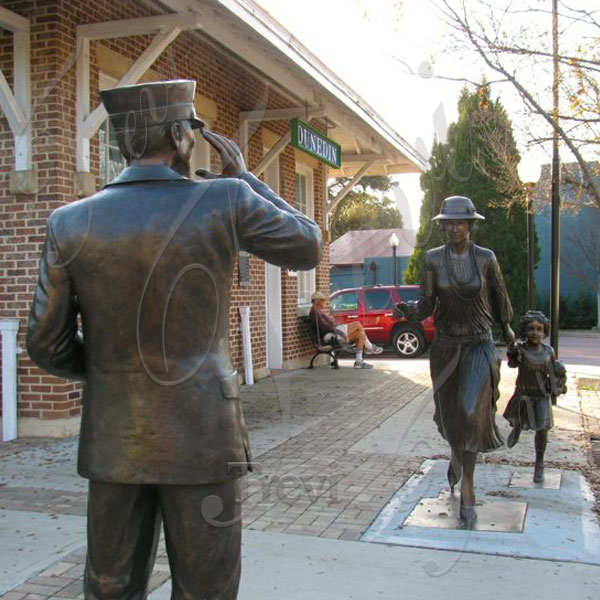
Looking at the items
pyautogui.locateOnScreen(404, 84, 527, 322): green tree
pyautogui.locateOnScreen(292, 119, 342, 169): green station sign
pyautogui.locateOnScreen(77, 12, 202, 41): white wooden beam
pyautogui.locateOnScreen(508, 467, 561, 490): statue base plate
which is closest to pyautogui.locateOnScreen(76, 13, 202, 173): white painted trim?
pyautogui.locateOnScreen(77, 12, 202, 41): white wooden beam

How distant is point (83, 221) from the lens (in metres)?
2.34

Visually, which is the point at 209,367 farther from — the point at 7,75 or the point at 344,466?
the point at 7,75

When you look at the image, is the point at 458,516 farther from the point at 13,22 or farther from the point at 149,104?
the point at 13,22

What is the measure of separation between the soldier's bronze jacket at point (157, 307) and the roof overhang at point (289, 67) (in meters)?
5.34

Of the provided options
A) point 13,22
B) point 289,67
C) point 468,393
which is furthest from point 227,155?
point 289,67

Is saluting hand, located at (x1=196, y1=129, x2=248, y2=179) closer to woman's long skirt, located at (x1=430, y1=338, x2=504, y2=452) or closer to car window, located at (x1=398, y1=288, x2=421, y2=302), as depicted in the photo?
woman's long skirt, located at (x1=430, y1=338, x2=504, y2=452)

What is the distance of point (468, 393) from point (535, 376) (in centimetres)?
93

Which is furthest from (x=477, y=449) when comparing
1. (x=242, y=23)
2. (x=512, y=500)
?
(x=242, y=23)

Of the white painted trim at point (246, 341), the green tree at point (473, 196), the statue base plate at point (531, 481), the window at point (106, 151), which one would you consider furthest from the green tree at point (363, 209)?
the statue base plate at point (531, 481)

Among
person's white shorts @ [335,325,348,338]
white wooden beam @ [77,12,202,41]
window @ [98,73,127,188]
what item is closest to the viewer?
white wooden beam @ [77,12,202,41]

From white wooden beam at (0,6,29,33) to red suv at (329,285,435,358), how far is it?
12.1 m

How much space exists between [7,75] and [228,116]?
13.7 feet

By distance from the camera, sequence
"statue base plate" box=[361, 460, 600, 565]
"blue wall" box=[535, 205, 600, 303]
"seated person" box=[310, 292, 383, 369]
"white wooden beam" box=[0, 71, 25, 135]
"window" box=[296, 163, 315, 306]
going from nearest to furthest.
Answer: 1. "statue base plate" box=[361, 460, 600, 565]
2. "white wooden beam" box=[0, 71, 25, 135]
3. "seated person" box=[310, 292, 383, 369]
4. "window" box=[296, 163, 315, 306]
5. "blue wall" box=[535, 205, 600, 303]

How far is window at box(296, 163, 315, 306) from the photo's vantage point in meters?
14.7
